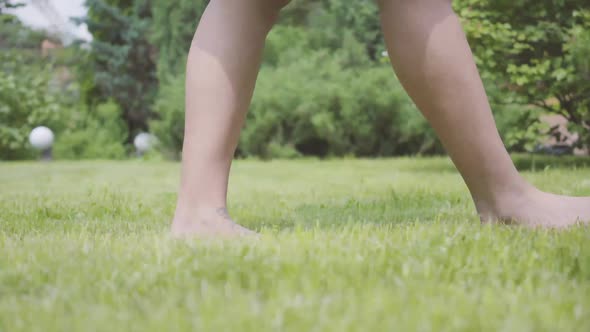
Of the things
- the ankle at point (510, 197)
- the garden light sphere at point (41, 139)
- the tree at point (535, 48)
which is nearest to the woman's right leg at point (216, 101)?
the ankle at point (510, 197)

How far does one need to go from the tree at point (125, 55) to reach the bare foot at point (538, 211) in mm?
11662

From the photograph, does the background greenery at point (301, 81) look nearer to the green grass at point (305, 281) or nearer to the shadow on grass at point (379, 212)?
the shadow on grass at point (379, 212)

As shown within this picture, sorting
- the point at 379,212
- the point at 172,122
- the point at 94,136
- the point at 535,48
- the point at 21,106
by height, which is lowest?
the point at 94,136

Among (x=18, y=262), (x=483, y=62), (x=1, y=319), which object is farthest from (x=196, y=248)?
(x=483, y=62)

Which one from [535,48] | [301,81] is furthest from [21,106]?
[535,48]

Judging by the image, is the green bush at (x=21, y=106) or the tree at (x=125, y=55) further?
the tree at (x=125, y=55)

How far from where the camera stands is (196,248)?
51.8 inches

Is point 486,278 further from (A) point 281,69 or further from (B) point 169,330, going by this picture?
(A) point 281,69

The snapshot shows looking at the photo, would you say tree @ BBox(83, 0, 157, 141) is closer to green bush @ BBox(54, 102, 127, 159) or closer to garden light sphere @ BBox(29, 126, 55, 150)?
green bush @ BBox(54, 102, 127, 159)

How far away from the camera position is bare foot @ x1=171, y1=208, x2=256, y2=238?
153cm

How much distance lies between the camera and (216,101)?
1.60 m

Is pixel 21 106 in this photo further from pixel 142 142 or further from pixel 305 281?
pixel 305 281

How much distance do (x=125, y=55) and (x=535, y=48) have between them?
9163mm

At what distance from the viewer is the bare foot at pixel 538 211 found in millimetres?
1621
